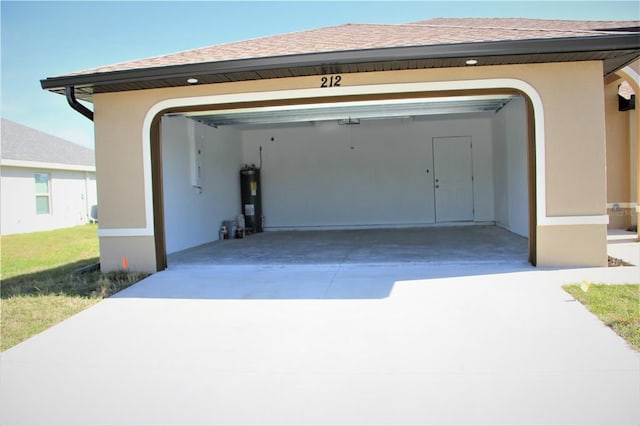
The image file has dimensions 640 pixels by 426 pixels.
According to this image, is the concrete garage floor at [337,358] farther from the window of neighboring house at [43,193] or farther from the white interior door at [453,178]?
the window of neighboring house at [43,193]

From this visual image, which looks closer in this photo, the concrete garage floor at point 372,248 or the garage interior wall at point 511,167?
the concrete garage floor at point 372,248

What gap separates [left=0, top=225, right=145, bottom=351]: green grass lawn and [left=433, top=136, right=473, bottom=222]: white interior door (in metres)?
8.74

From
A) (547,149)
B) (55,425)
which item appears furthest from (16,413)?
(547,149)

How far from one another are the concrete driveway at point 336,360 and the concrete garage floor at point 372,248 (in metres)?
1.64

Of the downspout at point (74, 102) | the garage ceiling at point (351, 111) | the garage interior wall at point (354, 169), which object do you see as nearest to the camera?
the downspout at point (74, 102)

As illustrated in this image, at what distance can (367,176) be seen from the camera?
1332cm

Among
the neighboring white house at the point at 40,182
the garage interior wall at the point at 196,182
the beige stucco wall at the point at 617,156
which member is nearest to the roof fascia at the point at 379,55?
the garage interior wall at the point at 196,182

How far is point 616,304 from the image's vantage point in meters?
4.47

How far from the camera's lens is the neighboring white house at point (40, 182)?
1550 cm

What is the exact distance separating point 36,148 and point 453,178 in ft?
51.2

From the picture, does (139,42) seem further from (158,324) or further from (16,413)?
(16,413)

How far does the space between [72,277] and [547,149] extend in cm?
693

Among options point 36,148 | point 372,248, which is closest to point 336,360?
point 372,248

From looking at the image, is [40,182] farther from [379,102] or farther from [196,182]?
[379,102]
